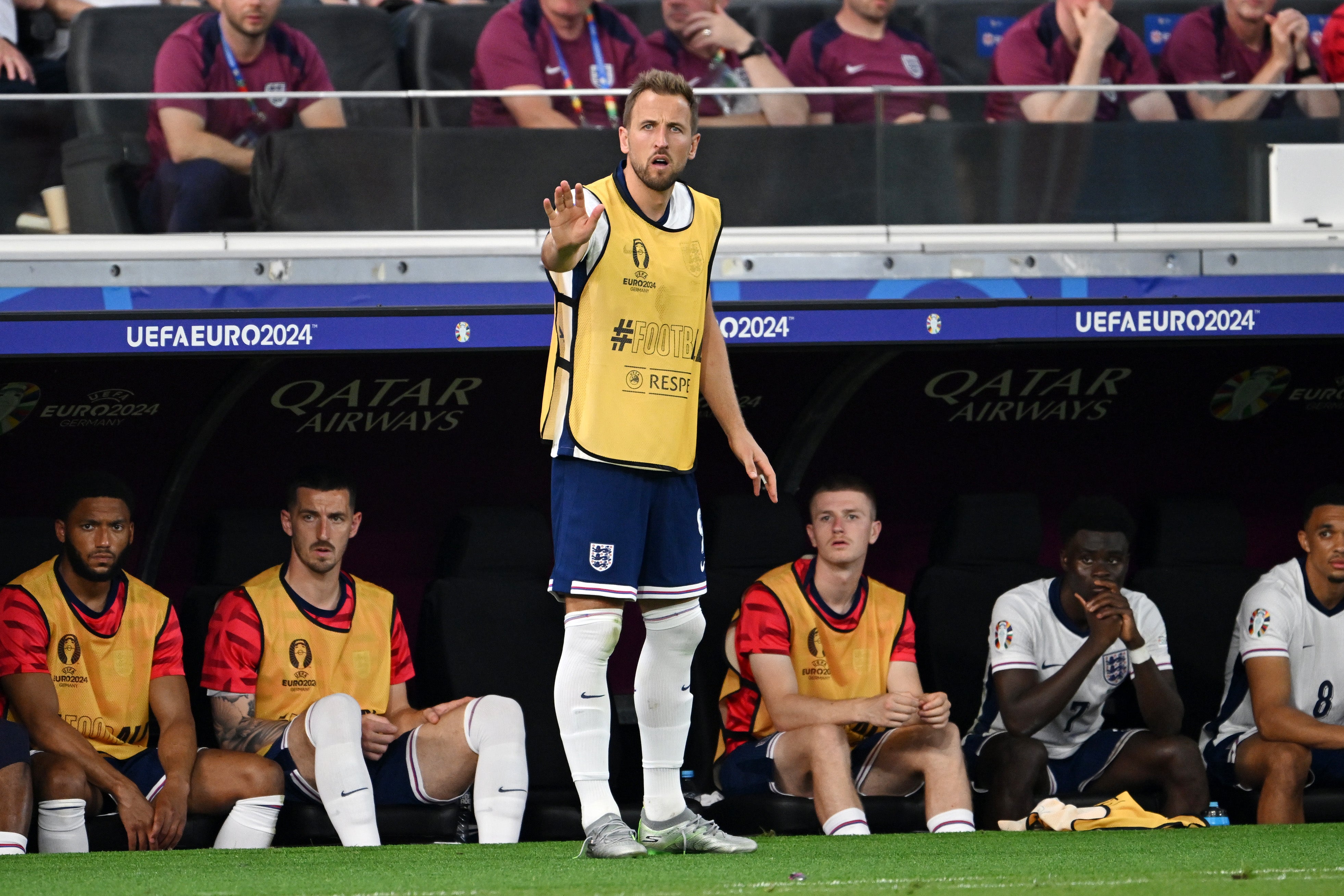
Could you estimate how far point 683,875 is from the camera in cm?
341

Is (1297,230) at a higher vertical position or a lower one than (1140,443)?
higher

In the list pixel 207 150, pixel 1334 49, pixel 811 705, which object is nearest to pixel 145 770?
pixel 207 150

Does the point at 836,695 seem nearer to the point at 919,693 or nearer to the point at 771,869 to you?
the point at 919,693

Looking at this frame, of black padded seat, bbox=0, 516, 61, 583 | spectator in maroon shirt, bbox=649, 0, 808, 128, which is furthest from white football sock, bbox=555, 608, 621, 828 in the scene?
black padded seat, bbox=0, 516, 61, 583

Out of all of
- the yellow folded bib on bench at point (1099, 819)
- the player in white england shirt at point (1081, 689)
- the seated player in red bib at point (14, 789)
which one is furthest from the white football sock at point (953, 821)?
the seated player in red bib at point (14, 789)

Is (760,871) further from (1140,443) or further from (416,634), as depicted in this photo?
(1140,443)

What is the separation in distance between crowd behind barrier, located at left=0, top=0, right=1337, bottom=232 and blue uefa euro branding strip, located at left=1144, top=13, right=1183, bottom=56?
27.9 inches

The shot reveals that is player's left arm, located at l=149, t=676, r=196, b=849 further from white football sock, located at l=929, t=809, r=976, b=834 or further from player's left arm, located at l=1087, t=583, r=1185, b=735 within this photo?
player's left arm, located at l=1087, t=583, r=1185, b=735

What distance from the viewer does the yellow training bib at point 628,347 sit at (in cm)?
371

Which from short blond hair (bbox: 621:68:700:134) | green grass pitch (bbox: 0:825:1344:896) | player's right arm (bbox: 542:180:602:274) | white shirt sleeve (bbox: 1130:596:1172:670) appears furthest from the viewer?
white shirt sleeve (bbox: 1130:596:1172:670)

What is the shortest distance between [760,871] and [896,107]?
2608mm

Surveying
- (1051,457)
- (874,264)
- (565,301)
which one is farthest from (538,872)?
(1051,457)

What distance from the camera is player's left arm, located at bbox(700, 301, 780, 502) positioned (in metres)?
3.85

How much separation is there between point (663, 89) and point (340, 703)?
2278 millimetres
